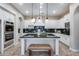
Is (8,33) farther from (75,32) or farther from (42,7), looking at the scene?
(75,32)

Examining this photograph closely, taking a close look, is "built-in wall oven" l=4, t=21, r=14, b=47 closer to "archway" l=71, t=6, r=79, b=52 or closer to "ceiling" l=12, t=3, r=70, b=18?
"ceiling" l=12, t=3, r=70, b=18

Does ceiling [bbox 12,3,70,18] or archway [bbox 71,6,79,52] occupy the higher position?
ceiling [bbox 12,3,70,18]

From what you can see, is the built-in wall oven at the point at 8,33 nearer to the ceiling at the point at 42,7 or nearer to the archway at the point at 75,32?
the ceiling at the point at 42,7

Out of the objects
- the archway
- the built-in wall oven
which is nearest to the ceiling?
the archway

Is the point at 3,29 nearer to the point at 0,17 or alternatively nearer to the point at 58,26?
the point at 0,17

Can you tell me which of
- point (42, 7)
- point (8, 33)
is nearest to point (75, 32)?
point (42, 7)

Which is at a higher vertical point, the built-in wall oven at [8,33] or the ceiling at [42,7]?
the ceiling at [42,7]

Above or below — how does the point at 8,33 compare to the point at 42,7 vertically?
below

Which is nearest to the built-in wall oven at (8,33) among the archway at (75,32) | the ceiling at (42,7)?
the ceiling at (42,7)

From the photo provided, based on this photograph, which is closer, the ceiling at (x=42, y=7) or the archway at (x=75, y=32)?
the archway at (x=75, y=32)

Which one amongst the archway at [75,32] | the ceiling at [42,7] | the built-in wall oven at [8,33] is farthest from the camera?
the ceiling at [42,7]

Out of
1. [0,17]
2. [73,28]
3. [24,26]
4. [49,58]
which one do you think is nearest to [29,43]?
[0,17]

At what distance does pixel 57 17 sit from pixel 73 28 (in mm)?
5741

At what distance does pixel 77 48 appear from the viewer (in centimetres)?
559
